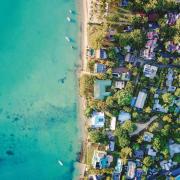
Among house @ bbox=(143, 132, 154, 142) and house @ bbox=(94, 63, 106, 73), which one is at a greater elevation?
house @ bbox=(94, 63, 106, 73)

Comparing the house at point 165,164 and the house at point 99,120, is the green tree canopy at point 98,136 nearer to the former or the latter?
the house at point 99,120

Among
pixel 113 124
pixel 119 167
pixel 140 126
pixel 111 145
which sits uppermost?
pixel 113 124

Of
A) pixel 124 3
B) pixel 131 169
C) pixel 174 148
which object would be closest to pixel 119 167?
pixel 131 169

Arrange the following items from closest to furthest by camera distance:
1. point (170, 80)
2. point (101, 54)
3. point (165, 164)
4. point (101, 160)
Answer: point (101, 54), point (101, 160), point (170, 80), point (165, 164)

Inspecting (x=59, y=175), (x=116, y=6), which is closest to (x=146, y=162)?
(x=59, y=175)

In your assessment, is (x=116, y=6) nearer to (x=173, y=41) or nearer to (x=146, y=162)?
(x=173, y=41)

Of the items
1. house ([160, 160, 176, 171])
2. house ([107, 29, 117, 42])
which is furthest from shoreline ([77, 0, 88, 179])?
house ([160, 160, 176, 171])

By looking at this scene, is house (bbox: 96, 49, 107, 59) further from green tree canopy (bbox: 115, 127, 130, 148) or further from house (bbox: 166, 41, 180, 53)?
green tree canopy (bbox: 115, 127, 130, 148)

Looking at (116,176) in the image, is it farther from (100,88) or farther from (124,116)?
(100,88)
